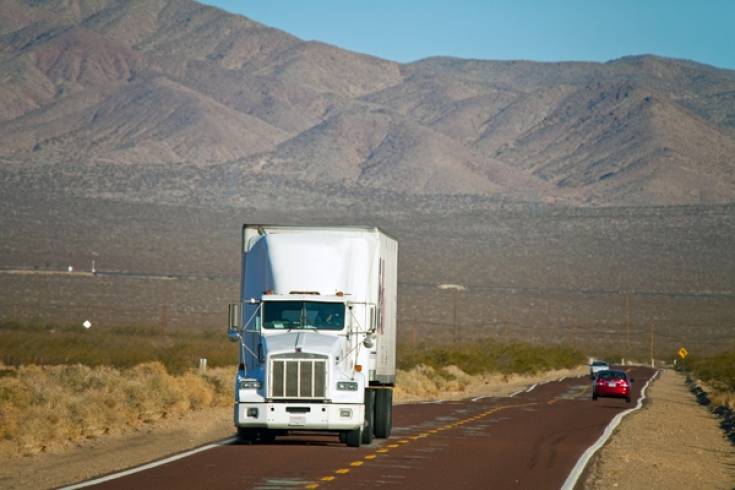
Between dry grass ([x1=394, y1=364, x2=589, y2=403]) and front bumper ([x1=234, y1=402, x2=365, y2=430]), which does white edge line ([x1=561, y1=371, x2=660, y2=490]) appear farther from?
dry grass ([x1=394, y1=364, x2=589, y2=403])

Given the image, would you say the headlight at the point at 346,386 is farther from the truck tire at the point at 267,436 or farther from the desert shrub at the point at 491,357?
the desert shrub at the point at 491,357

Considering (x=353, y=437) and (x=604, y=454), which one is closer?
(x=353, y=437)

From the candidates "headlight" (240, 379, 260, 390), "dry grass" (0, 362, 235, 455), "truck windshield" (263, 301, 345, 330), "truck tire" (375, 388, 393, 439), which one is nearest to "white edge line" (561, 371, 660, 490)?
"truck tire" (375, 388, 393, 439)

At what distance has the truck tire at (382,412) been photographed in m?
28.0

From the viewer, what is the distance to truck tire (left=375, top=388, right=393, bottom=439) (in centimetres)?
2803

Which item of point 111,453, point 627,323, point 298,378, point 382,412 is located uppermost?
point 627,323

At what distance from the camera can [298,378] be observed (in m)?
25.3

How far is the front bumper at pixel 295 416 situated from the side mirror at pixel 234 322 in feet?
4.47

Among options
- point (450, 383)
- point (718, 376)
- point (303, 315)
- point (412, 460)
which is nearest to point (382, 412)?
point (303, 315)

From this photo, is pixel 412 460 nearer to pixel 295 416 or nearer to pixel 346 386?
pixel 346 386

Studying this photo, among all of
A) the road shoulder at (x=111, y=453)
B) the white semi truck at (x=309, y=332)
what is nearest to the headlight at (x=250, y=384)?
the white semi truck at (x=309, y=332)

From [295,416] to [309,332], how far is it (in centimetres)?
176

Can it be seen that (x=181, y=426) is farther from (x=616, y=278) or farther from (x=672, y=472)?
(x=616, y=278)

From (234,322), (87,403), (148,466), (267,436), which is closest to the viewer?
(148,466)
